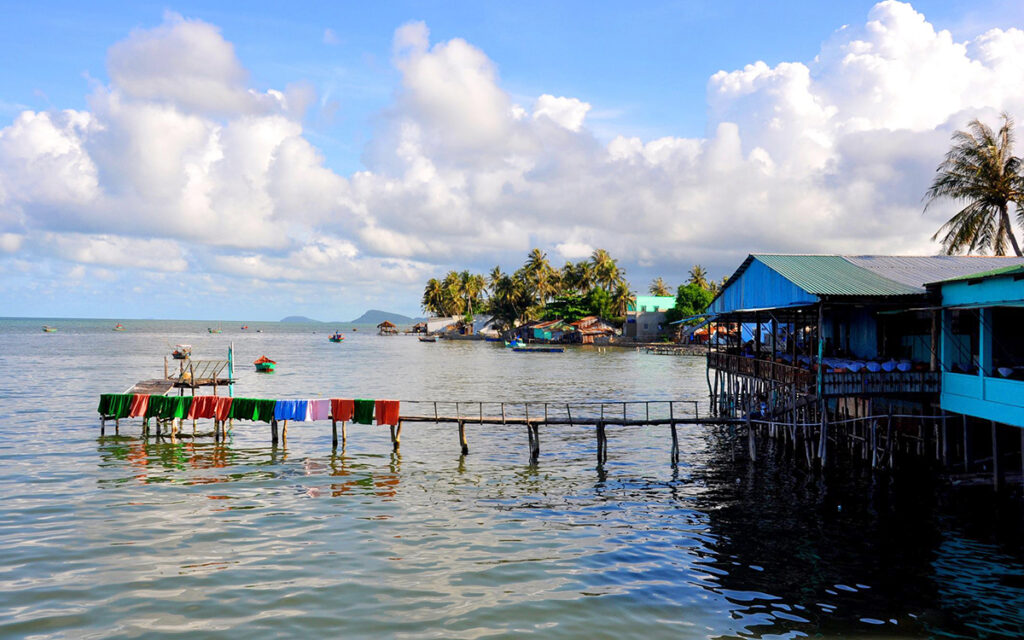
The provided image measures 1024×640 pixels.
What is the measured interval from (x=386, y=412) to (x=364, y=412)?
1135mm

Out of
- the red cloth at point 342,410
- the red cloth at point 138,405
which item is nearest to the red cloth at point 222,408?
the red cloth at point 138,405

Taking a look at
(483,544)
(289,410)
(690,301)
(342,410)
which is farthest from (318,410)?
(690,301)

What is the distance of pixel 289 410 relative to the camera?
32125 millimetres

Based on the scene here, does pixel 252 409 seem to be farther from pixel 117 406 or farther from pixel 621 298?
pixel 621 298

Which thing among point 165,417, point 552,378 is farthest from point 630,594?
point 552,378

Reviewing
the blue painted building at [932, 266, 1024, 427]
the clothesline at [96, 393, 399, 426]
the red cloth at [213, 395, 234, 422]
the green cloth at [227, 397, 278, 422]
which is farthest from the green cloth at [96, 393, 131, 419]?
the blue painted building at [932, 266, 1024, 427]

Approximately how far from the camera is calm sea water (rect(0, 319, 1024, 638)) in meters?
14.8

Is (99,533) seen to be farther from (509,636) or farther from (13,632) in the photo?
(509,636)

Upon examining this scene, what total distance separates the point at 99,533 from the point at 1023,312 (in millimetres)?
30739

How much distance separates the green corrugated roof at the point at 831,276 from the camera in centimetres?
2595

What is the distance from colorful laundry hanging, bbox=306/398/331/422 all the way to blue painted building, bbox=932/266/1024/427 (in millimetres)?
24986

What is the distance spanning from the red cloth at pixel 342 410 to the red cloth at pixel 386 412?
1191mm

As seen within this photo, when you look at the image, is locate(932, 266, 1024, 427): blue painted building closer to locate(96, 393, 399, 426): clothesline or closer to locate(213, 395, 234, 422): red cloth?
locate(96, 393, 399, 426): clothesline

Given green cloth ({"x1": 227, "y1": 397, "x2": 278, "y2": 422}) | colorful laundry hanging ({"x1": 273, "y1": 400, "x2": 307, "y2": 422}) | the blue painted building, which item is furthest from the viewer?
green cloth ({"x1": 227, "y1": 397, "x2": 278, "y2": 422})
